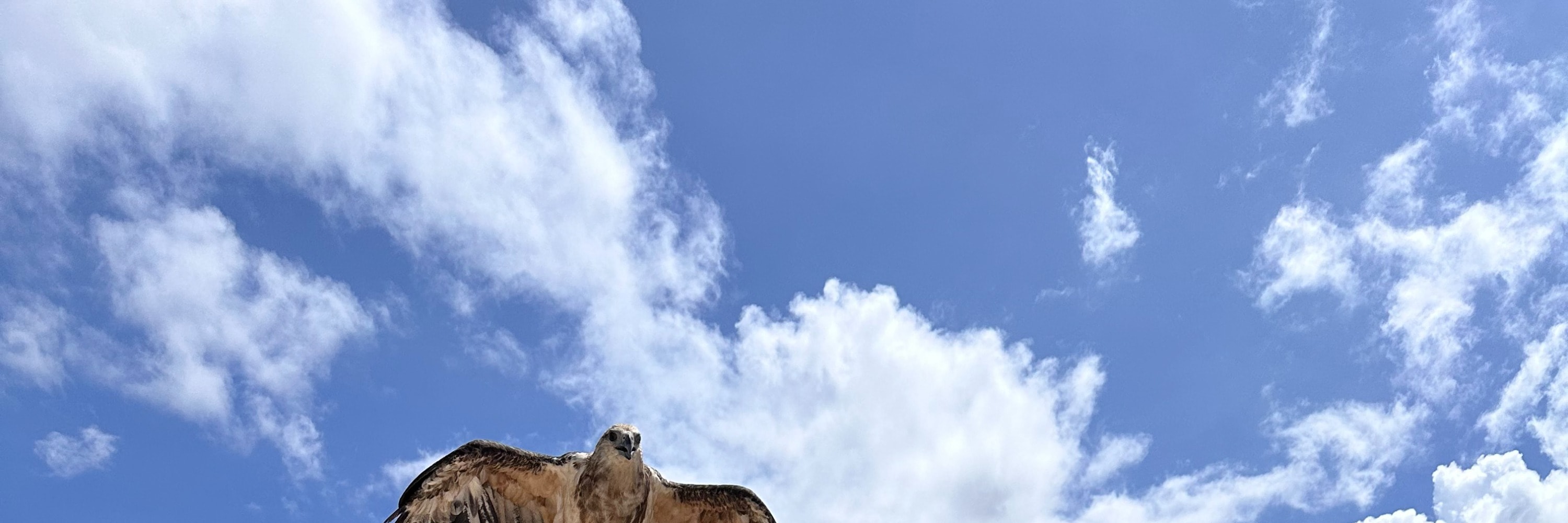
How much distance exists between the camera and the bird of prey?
35.7 feet

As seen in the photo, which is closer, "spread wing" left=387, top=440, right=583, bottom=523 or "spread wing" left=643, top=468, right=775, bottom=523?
"spread wing" left=387, top=440, right=583, bottom=523

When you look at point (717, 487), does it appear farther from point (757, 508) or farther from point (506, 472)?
point (506, 472)

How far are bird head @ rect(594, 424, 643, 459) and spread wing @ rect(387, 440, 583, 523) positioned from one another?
2.51 ft

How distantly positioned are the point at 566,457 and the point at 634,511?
140 cm

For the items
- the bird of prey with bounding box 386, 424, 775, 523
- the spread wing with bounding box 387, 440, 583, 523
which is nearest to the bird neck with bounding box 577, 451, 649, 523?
the bird of prey with bounding box 386, 424, 775, 523

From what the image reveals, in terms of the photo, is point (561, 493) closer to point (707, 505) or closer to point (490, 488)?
point (490, 488)

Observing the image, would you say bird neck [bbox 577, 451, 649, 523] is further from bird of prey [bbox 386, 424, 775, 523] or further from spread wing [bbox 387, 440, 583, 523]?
spread wing [bbox 387, 440, 583, 523]

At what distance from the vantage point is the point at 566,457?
454 inches

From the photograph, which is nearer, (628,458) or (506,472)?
(628,458)

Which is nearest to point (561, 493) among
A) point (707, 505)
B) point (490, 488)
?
point (490, 488)

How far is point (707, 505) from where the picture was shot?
463 inches

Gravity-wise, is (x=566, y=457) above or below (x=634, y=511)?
above

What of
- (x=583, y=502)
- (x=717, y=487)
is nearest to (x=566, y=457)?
(x=583, y=502)

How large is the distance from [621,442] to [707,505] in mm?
2005
